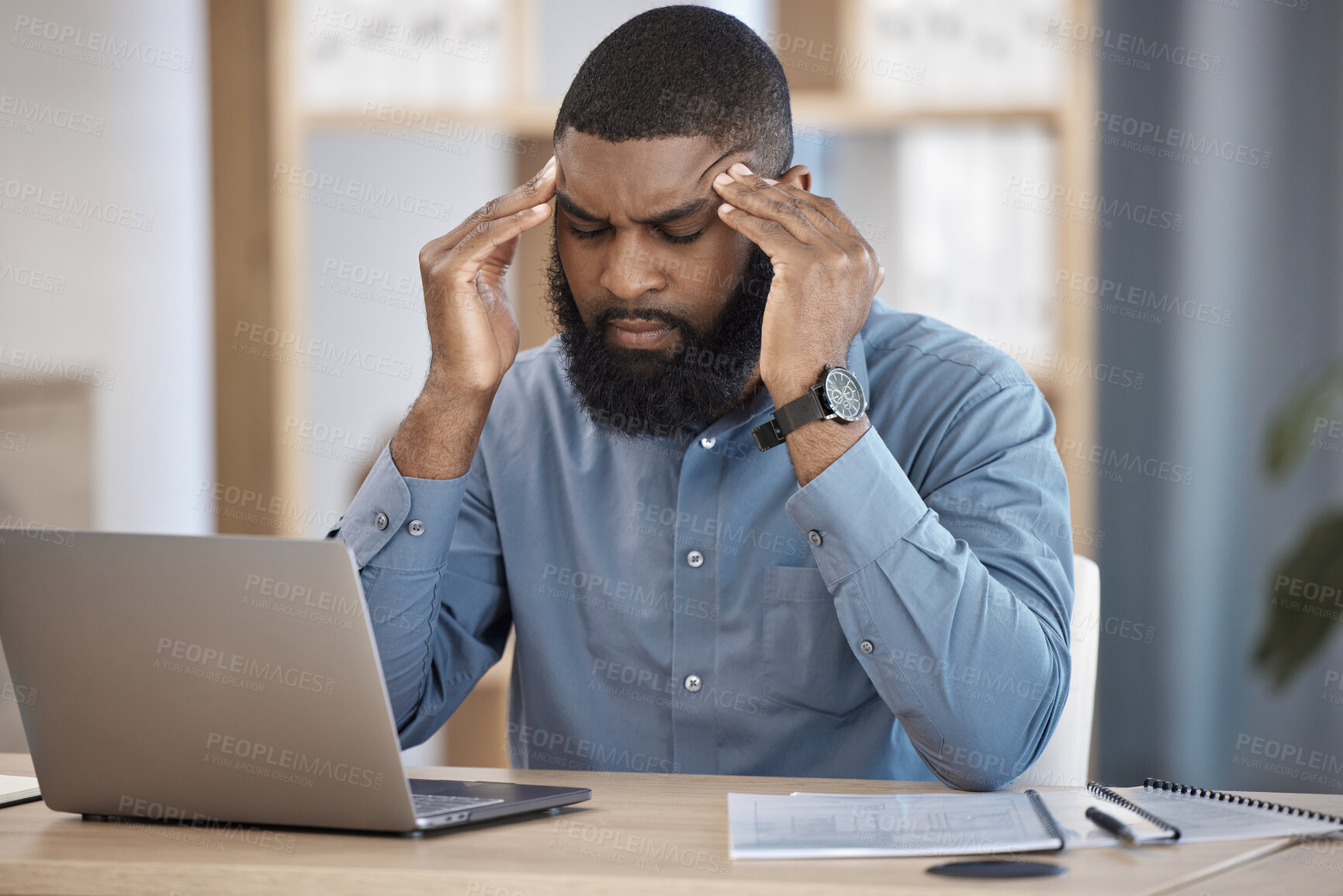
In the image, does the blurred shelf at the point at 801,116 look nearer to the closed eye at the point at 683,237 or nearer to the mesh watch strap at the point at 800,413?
the closed eye at the point at 683,237

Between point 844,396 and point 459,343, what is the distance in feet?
1.51

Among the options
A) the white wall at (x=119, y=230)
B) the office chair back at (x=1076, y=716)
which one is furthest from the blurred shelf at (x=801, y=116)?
the office chair back at (x=1076, y=716)

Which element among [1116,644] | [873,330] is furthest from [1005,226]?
[873,330]

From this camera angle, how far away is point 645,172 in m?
1.35

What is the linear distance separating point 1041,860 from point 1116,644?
2.46m

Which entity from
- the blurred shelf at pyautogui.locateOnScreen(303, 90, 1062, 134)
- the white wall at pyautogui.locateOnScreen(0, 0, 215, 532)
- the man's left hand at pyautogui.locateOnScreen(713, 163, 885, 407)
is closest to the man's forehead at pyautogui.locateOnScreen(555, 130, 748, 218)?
the man's left hand at pyautogui.locateOnScreen(713, 163, 885, 407)

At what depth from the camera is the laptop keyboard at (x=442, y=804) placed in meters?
0.95

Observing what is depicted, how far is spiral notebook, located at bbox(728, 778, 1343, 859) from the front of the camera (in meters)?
0.87

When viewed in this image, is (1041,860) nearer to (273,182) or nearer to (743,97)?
(743,97)

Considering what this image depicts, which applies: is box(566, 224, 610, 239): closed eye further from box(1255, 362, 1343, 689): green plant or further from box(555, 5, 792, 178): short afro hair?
box(1255, 362, 1343, 689): green plant

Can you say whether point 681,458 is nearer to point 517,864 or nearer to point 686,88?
point 686,88

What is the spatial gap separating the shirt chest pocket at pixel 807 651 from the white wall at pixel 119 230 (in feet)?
6.22

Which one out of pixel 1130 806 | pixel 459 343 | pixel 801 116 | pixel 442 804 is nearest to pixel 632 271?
pixel 459 343

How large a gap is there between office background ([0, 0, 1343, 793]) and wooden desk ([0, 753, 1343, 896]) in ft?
6.16
